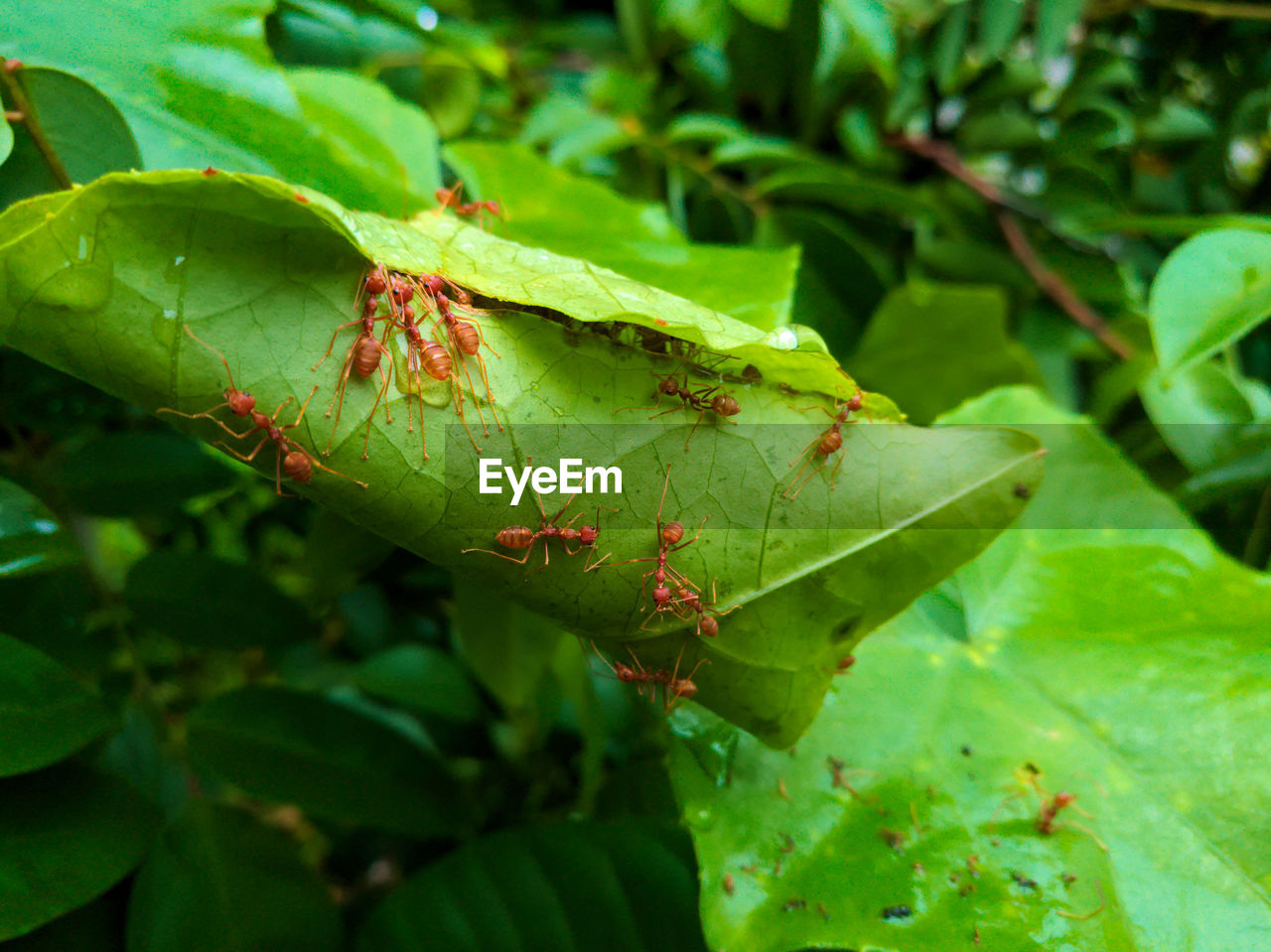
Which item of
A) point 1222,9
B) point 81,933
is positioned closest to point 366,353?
point 81,933

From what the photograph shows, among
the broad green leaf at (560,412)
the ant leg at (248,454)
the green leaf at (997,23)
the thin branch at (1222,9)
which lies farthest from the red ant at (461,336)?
the thin branch at (1222,9)

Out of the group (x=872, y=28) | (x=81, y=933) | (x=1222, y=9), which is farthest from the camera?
(x=1222, y=9)

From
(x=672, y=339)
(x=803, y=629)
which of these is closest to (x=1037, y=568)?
(x=803, y=629)

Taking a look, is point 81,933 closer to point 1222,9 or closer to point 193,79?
point 193,79

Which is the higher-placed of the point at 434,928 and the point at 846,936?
the point at 846,936

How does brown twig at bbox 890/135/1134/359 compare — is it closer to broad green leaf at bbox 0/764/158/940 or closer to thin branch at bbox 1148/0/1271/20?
thin branch at bbox 1148/0/1271/20

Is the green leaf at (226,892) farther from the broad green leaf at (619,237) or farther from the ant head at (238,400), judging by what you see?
the broad green leaf at (619,237)

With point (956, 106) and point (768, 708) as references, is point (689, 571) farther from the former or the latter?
point (956, 106)
